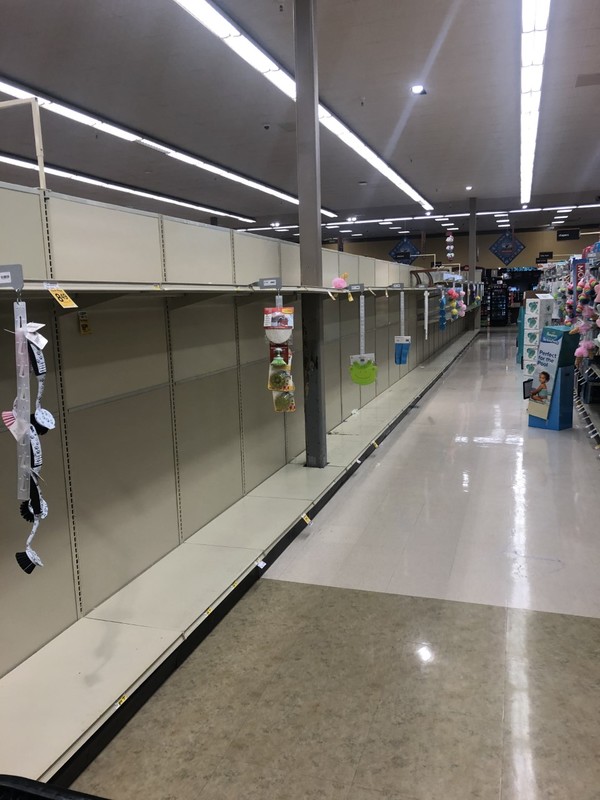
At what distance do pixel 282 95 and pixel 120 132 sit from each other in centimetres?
312

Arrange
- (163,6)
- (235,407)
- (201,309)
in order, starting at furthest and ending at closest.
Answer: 1. (163,6)
2. (235,407)
3. (201,309)

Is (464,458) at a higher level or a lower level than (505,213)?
lower

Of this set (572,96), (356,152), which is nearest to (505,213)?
(356,152)

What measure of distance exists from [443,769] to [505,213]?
23793 mm

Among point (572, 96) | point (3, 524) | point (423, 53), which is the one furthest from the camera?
point (572, 96)

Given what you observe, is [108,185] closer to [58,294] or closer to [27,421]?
[58,294]

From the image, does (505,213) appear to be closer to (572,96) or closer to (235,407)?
(572,96)

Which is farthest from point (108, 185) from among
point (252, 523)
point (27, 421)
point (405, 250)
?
point (405, 250)

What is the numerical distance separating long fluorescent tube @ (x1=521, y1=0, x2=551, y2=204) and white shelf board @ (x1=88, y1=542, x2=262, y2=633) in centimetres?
598

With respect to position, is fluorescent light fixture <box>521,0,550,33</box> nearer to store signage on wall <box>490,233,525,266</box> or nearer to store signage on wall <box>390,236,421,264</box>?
store signage on wall <box>390,236,421,264</box>

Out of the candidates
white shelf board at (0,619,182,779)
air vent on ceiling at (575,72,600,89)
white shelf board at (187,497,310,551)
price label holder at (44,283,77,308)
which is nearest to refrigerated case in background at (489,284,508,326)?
air vent on ceiling at (575,72,600,89)

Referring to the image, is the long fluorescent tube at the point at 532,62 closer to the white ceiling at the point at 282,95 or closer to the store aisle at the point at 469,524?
the white ceiling at the point at 282,95

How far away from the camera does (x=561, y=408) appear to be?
327 inches

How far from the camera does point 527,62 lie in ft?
24.4
